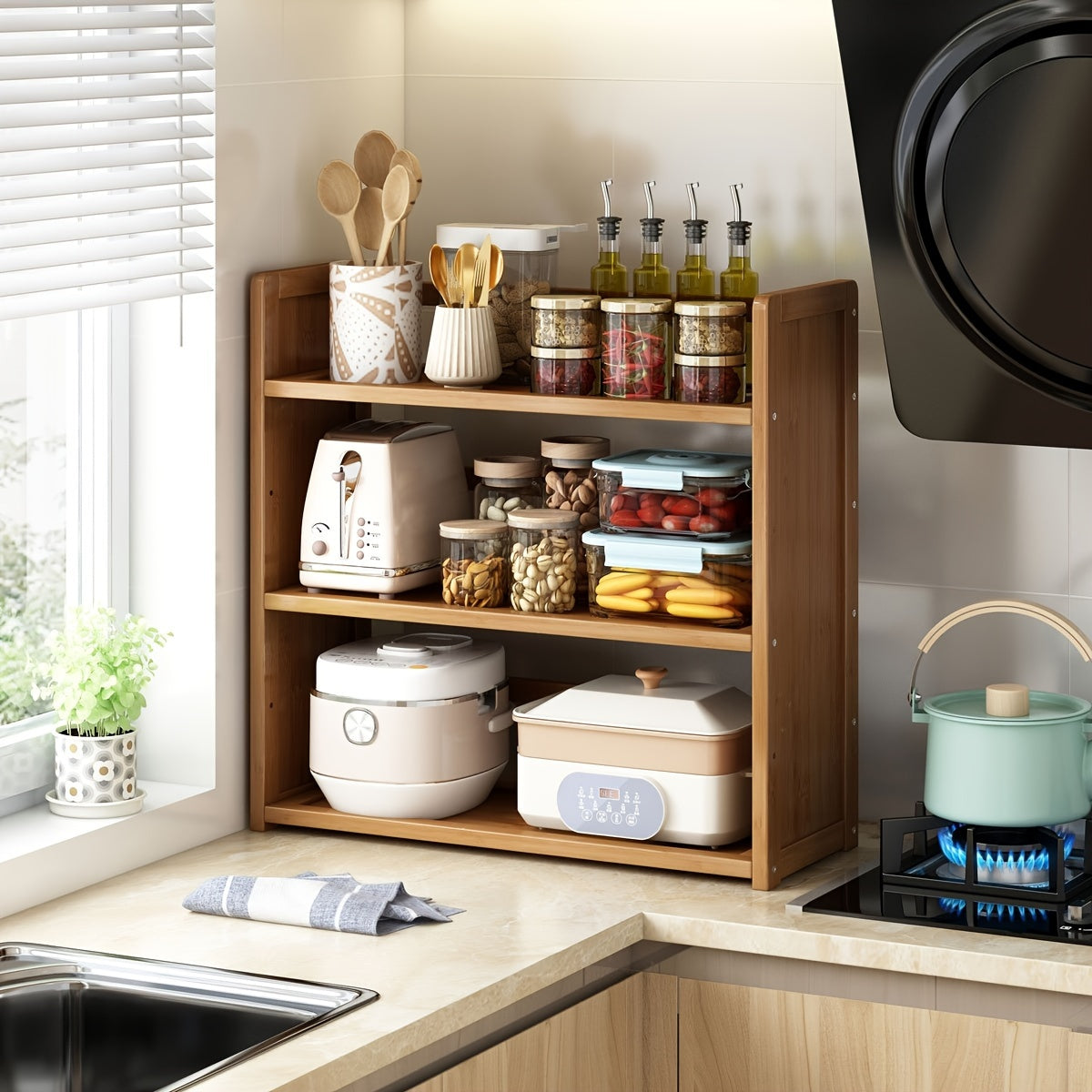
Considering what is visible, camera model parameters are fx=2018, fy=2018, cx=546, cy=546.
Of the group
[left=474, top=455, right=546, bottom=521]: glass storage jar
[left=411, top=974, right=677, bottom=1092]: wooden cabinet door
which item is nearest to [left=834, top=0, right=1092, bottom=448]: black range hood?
[left=474, top=455, right=546, bottom=521]: glass storage jar

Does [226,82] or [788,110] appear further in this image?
[788,110]

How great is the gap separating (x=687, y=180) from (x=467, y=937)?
3.28ft

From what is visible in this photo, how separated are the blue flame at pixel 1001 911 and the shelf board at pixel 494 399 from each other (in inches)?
21.6

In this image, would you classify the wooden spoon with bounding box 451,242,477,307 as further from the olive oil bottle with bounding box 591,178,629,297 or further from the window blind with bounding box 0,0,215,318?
the window blind with bounding box 0,0,215,318

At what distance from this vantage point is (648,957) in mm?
2123

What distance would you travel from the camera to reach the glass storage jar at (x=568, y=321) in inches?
88.2

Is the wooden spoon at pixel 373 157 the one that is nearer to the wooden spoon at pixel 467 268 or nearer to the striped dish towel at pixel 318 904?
the wooden spoon at pixel 467 268

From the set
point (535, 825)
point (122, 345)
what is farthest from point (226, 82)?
point (535, 825)

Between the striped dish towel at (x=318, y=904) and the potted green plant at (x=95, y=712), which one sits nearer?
the striped dish towel at (x=318, y=904)

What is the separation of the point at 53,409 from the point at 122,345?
0.11 metres

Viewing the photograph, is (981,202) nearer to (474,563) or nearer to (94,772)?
(474,563)

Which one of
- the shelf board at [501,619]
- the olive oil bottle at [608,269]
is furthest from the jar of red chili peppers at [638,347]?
the shelf board at [501,619]

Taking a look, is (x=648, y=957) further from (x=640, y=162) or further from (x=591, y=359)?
(x=640, y=162)

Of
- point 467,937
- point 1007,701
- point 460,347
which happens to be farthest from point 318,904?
point 1007,701
